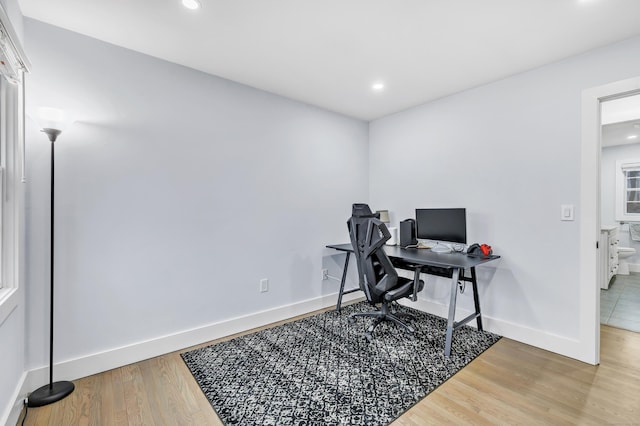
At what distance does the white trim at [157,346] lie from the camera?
6.69 ft

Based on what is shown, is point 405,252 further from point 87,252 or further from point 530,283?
point 87,252

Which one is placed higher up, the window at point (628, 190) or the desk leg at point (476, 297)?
the window at point (628, 190)

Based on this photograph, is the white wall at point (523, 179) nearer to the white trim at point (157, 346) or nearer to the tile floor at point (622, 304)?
the tile floor at point (622, 304)

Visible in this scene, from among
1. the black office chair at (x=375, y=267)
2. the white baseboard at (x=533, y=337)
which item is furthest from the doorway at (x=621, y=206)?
the black office chair at (x=375, y=267)

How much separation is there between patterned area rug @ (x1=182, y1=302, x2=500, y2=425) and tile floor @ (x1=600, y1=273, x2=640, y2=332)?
56.9 inches

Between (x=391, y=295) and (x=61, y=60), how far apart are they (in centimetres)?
308

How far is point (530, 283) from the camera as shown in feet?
8.68

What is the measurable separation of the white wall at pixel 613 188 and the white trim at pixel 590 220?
15.1ft

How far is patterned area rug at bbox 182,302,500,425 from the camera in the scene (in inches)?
68.8

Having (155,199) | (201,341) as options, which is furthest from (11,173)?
(201,341)

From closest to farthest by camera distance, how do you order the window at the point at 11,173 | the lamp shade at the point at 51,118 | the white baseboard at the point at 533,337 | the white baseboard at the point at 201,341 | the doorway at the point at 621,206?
the window at the point at 11,173 → the lamp shade at the point at 51,118 → the white baseboard at the point at 201,341 → the white baseboard at the point at 533,337 → the doorway at the point at 621,206

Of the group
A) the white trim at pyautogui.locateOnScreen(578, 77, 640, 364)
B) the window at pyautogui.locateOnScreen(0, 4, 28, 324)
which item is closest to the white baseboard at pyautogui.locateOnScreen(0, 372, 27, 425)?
the window at pyautogui.locateOnScreen(0, 4, 28, 324)

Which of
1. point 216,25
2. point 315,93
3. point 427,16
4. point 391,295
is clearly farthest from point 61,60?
point 391,295

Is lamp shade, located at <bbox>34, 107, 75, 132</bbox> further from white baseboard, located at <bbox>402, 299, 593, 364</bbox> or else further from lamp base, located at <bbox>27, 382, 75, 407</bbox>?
white baseboard, located at <bbox>402, 299, 593, 364</bbox>
